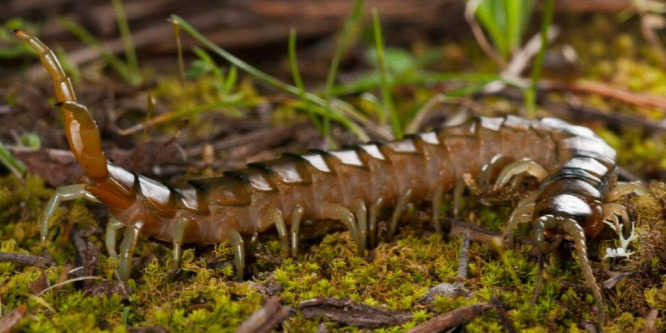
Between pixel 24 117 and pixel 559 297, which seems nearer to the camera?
pixel 559 297

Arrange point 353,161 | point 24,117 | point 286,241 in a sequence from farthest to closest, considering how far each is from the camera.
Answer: point 24,117, point 353,161, point 286,241

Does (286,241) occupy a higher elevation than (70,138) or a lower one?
lower

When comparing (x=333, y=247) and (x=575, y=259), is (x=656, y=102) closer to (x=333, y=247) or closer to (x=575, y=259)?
(x=575, y=259)

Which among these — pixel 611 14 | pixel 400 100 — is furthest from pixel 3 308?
pixel 611 14

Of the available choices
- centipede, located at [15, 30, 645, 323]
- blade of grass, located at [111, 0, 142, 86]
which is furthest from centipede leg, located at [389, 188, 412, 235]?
blade of grass, located at [111, 0, 142, 86]

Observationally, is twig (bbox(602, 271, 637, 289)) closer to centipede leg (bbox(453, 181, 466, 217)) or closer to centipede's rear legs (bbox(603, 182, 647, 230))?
centipede's rear legs (bbox(603, 182, 647, 230))

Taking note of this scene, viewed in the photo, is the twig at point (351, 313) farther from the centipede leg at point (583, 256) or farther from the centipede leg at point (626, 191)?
the centipede leg at point (626, 191)

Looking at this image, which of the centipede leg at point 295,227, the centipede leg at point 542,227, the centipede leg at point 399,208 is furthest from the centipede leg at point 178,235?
the centipede leg at point 542,227

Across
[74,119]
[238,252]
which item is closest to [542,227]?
[238,252]
